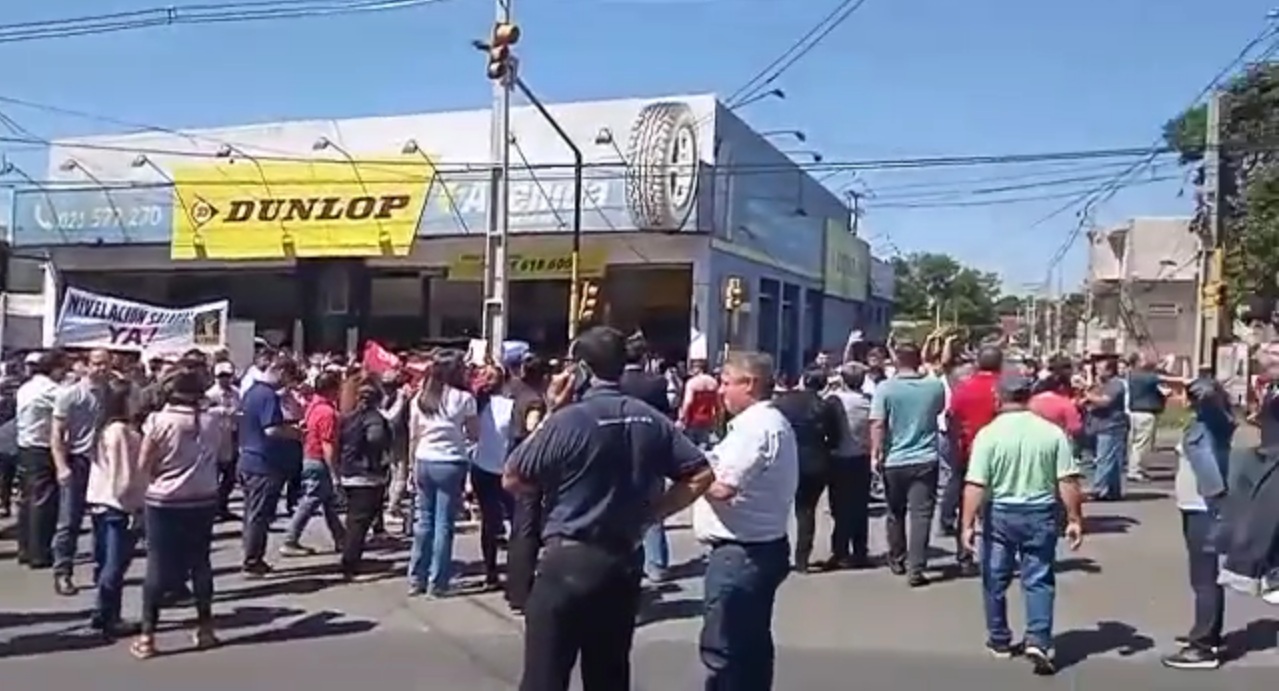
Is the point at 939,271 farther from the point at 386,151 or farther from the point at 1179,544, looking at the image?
the point at 1179,544

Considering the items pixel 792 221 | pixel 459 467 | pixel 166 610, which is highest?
pixel 792 221

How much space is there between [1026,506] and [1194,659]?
4.64ft

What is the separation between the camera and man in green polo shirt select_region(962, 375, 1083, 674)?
898 centimetres

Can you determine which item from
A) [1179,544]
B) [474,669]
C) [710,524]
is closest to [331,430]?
[474,669]

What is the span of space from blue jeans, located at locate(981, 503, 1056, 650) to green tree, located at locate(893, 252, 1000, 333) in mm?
98247

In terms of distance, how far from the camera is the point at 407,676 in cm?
855

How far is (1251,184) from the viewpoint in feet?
94.4

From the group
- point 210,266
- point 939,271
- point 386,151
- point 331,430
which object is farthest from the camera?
point 939,271

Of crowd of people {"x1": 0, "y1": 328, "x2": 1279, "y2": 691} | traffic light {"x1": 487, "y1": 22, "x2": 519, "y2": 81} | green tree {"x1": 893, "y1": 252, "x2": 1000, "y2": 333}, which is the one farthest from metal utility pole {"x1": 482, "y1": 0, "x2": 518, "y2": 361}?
green tree {"x1": 893, "y1": 252, "x2": 1000, "y2": 333}

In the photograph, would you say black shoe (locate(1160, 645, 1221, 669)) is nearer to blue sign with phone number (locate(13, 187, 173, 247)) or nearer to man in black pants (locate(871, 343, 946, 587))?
man in black pants (locate(871, 343, 946, 587))

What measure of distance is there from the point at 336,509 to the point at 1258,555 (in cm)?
973

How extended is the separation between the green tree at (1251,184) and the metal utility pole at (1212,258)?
1849 mm

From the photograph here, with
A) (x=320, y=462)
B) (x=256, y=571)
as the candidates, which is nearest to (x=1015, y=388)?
(x=320, y=462)

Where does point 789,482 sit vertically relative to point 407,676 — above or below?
above
